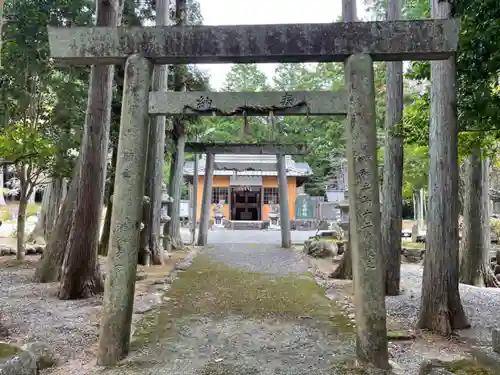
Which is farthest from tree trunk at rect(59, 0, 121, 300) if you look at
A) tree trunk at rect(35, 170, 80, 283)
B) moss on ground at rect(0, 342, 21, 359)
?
moss on ground at rect(0, 342, 21, 359)

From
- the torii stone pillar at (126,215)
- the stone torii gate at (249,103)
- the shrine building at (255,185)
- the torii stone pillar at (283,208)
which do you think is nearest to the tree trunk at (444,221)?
the stone torii gate at (249,103)

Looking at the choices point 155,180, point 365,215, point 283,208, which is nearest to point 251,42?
point 365,215

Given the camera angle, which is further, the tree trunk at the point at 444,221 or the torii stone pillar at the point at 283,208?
the torii stone pillar at the point at 283,208

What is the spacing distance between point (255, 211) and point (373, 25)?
78.3 ft

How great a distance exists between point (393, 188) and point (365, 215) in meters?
3.20

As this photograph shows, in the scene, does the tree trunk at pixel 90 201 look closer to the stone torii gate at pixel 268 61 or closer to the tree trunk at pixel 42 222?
the stone torii gate at pixel 268 61

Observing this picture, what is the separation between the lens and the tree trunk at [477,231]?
876 cm

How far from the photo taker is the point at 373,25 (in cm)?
396

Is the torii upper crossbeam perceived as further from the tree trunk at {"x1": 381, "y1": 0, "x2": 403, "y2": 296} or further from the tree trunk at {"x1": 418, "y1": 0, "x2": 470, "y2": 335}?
the tree trunk at {"x1": 381, "y1": 0, "x2": 403, "y2": 296}

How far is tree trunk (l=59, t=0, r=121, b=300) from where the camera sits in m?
6.47

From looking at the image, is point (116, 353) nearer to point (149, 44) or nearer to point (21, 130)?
point (149, 44)

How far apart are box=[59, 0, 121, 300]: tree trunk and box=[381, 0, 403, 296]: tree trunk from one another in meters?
4.85

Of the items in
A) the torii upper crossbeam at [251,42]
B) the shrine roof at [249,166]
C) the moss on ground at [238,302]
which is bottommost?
the moss on ground at [238,302]

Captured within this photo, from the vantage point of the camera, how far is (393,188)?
22.2 feet
